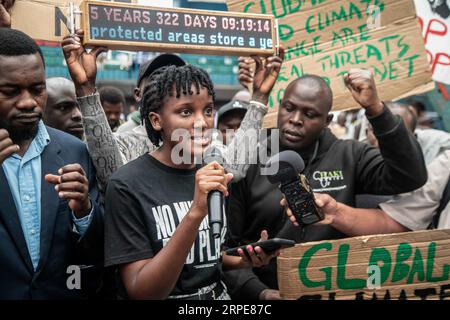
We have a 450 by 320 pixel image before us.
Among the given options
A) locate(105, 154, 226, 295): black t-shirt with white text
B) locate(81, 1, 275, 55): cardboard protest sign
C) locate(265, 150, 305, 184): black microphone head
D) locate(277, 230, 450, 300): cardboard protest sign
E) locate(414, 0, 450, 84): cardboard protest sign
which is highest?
locate(414, 0, 450, 84): cardboard protest sign

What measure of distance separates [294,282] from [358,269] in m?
0.28

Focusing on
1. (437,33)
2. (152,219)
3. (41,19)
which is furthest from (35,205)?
(437,33)

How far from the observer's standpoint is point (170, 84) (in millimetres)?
2492

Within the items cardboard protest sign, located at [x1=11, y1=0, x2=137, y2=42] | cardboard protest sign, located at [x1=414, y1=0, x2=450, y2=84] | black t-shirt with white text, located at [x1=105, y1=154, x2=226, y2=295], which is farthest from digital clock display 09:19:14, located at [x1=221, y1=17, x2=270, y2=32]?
cardboard protest sign, located at [x1=414, y1=0, x2=450, y2=84]

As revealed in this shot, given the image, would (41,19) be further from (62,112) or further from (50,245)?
(50,245)

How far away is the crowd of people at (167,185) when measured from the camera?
2279 millimetres

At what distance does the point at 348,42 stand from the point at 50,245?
2.32 metres

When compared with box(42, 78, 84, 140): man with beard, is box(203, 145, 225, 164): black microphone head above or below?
below

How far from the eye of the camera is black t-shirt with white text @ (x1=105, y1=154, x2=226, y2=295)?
7.43 feet

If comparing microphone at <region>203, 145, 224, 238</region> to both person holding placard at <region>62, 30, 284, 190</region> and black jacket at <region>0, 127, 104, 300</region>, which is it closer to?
black jacket at <region>0, 127, 104, 300</region>

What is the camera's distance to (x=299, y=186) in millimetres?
2545

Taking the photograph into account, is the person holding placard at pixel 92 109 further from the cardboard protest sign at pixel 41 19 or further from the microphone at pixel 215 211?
the microphone at pixel 215 211

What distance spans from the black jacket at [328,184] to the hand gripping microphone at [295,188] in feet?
1.47

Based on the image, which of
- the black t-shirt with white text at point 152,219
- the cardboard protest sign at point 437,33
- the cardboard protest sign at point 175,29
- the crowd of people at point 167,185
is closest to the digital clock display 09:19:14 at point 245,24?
the cardboard protest sign at point 175,29
